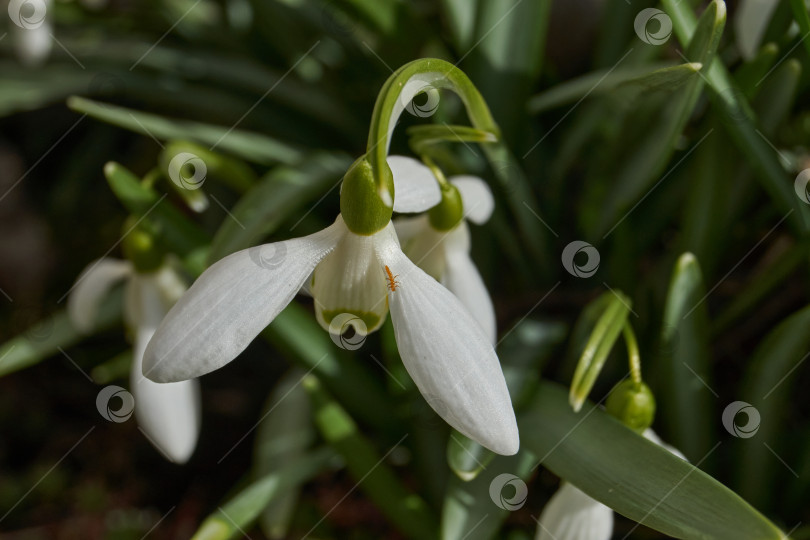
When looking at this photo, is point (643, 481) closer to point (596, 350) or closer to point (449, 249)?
point (596, 350)

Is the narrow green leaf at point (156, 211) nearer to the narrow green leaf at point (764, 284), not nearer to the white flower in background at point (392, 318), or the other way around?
the white flower in background at point (392, 318)

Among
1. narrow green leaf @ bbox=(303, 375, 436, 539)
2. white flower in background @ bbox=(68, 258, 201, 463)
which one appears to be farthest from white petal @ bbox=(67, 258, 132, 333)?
narrow green leaf @ bbox=(303, 375, 436, 539)

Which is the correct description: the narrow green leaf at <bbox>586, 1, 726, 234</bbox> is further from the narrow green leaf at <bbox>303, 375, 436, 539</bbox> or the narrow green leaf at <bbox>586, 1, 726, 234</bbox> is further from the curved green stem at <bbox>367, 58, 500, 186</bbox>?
the narrow green leaf at <bbox>303, 375, 436, 539</bbox>

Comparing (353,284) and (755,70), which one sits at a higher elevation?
(755,70)

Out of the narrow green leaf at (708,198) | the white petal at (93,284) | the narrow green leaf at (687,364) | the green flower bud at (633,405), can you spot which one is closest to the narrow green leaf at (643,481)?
the green flower bud at (633,405)

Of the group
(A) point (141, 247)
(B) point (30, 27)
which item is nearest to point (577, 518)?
(A) point (141, 247)

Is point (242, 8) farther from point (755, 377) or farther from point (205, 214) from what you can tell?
point (755, 377)
